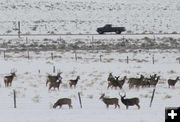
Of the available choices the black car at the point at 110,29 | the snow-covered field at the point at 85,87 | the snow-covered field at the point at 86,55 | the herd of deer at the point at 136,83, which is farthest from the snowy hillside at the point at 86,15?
the herd of deer at the point at 136,83

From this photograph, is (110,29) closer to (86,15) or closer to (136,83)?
(86,15)

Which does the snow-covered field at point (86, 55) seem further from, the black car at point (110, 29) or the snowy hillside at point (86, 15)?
the black car at point (110, 29)

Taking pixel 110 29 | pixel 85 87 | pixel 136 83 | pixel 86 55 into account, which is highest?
pixel 110 29

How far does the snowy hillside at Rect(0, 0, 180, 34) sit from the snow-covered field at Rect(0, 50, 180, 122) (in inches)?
1097

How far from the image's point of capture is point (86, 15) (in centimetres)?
7962

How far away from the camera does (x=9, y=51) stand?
4325 cm

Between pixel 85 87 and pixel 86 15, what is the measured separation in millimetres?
57104

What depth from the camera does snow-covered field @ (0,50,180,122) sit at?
15138 mm

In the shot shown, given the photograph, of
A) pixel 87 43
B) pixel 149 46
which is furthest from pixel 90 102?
pixel 87 43

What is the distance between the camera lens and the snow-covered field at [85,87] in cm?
1514

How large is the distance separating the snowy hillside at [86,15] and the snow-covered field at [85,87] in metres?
27.9

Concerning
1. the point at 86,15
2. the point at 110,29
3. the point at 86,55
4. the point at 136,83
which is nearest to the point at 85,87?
the point at 136,83

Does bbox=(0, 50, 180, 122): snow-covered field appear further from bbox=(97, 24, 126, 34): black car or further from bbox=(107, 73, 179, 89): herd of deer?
bbox=(97, 24, 126, 34): black car

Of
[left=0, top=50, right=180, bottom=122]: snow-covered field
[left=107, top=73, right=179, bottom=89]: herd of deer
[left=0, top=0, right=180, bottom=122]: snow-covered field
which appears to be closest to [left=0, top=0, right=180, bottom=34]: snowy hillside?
[left=0, top=0, right=180, bottom=122]: snow-covered field
